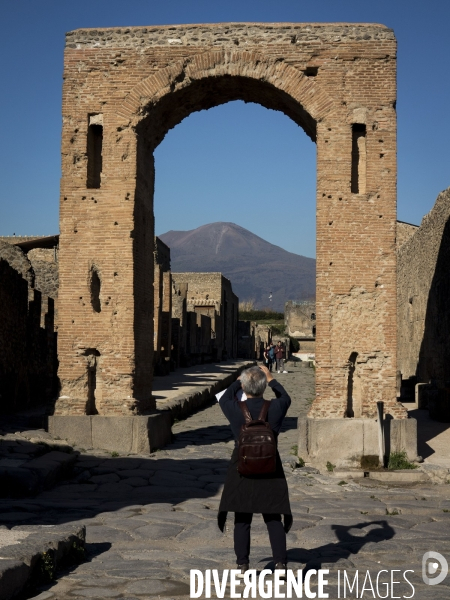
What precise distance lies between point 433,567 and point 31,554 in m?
2.56

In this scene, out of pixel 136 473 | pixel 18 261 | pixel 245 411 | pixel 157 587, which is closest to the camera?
pixel 157 587

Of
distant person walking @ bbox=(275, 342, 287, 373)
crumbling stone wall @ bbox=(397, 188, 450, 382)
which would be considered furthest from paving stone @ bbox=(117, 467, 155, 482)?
distant person walking @ bbox=(275, 342, 287, 373)

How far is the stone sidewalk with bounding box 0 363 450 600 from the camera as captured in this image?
15.4ft

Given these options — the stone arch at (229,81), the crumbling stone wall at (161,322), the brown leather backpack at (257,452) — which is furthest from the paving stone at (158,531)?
the crumbling stone wall at (161,322)

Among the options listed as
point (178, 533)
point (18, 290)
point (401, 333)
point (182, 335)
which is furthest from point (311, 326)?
point (178, 533)

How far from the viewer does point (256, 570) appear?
483 centimetres

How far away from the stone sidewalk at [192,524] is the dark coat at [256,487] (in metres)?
0.51

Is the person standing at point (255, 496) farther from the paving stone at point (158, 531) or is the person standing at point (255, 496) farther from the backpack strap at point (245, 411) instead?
the paving stone at point (158, 531)

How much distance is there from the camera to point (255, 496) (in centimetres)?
458

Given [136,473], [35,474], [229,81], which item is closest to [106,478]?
[136,473]

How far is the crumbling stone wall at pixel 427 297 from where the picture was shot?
1734cm

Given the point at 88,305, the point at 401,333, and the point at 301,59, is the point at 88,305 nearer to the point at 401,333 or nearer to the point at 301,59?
the point at 301,59

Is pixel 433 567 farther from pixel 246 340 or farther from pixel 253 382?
pixel 246 340

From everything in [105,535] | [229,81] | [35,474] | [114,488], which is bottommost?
[114,488]
